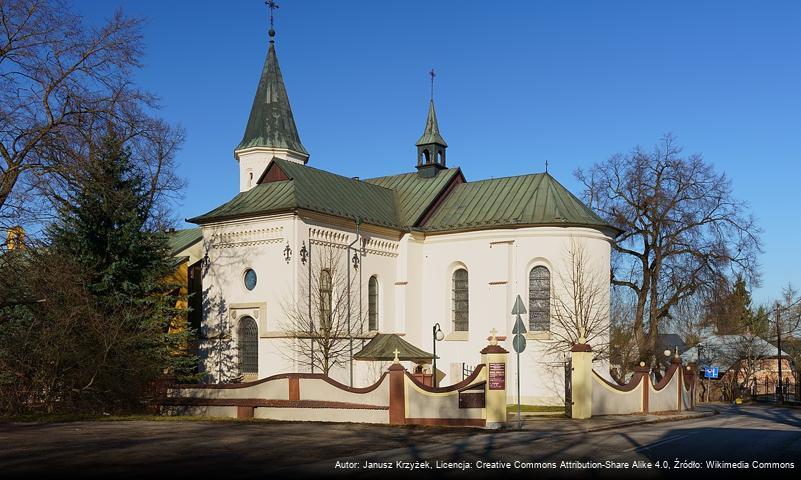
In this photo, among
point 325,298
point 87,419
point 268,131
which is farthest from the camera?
point 268,131

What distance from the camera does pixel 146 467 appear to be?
12.7m

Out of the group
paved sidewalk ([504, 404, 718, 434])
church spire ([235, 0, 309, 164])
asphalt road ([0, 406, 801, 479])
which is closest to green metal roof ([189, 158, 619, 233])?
church spire ([235, 0, 309, 164])

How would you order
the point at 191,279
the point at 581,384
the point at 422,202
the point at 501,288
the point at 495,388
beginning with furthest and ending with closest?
the point at 191,279, the point at 422,202, the point at 501,288, the point at 581,384, the point at 495,388

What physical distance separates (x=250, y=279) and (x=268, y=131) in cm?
1370

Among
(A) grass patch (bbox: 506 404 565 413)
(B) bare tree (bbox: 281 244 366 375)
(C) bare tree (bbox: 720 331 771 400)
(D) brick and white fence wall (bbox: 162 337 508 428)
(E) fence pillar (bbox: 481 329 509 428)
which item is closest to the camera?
(E) fence pillar (bbox: 481 329 509 428)

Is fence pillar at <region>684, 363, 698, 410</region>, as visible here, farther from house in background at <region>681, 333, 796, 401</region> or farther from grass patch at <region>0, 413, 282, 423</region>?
grass patch at <region>0, 413, 282, 423</region>

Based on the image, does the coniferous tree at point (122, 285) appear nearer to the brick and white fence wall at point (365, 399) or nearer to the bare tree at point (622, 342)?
the brick and white fence wall at point (365, 399)

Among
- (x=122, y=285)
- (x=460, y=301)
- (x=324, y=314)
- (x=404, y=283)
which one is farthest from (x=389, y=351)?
(x=122, y=285)

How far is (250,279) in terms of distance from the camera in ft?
111

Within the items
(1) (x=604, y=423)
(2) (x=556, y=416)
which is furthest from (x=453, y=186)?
(1) (x=604, y=423)

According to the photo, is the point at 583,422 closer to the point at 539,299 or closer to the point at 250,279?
the point at 539,299

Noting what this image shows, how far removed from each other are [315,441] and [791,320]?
53767 mm

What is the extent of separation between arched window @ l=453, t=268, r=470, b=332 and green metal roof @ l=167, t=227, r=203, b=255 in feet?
51.0

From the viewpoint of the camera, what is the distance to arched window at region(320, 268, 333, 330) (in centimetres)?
3247
